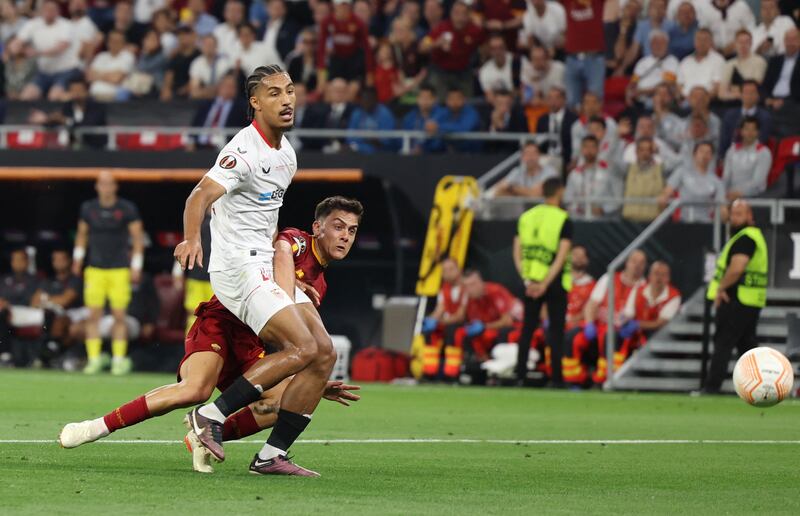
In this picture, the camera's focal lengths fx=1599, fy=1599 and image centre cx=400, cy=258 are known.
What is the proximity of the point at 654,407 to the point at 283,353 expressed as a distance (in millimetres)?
7957

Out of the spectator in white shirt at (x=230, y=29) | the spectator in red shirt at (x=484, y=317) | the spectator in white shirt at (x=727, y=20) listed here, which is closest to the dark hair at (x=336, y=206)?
the spectator in red shirt at (x=484, y=317)

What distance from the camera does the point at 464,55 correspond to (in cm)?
2270

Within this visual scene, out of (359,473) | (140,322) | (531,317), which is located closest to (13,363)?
(140,322)

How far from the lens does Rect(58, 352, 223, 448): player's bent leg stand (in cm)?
830

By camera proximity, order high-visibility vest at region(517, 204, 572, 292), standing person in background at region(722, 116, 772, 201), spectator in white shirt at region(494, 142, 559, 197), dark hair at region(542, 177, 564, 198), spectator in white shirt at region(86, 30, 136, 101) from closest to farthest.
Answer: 1. high-visibility vest at region(517, 204, 572, 292)
2. dark hair at region(542, 177, 564, 198)
3. standing person in background at region(722, 116, 772, 201)
4. spectator in white shirt at region(494, 142, 559, 197)
5. spectator in white shirt at region(86, 30, 136, 101)

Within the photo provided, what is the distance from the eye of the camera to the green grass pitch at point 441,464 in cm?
714

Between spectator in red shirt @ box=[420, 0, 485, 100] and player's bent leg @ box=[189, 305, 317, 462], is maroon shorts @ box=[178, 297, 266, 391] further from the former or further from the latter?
spectator in red shirt @ box=[420, 0, 485, 100]

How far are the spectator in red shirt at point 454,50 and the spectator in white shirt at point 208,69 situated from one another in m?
3.34

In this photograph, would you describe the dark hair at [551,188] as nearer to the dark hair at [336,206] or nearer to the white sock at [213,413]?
the dark hair at [336,206]

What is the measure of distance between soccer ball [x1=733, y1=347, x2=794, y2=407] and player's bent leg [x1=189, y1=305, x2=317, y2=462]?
4533mm

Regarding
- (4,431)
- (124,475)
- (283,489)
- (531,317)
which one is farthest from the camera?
(531,317)

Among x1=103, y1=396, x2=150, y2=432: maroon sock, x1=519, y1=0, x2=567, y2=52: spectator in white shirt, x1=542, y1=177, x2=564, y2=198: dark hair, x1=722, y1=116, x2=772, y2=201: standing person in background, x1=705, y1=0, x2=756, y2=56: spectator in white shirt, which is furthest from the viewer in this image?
x1=519, y1=0, x2=567, y2=52: spectator in white shirt

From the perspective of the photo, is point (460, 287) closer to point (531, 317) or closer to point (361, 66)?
point (531, 317)

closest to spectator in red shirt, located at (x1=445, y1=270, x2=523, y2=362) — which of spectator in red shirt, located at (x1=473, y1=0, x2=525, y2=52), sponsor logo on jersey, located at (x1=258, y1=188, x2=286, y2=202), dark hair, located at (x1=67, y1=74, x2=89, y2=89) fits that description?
spectator in red shirt, located at (x1=473, y1=0, x2=525, y2=52)
